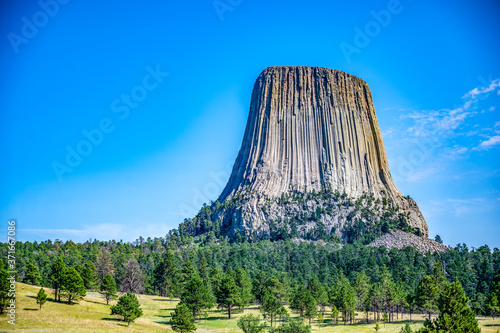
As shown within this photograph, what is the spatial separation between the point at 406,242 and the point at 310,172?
47617mm

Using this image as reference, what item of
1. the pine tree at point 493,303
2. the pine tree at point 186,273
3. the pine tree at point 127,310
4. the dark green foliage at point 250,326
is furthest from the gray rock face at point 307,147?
the dark green foliage at point 250,326

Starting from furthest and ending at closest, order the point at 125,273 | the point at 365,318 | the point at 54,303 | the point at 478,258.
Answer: the point at 478,258 → the point at 125,273 → the point at 365,318 → the point at 54,303

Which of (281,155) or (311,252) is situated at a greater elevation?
(281,155)

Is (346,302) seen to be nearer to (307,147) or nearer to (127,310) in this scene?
(127,310)

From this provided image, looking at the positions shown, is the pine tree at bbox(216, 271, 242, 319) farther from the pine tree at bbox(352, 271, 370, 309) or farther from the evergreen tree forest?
the pine tree at bbox(352, 271, 370, 309)

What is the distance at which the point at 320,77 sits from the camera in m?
196

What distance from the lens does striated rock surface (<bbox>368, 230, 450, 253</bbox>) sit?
474 ft

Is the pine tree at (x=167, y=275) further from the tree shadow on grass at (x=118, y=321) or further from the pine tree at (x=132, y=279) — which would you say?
the tree shadow on grass at (x=118, y=321)

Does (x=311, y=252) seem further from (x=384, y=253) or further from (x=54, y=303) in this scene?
(x=54, y=303)

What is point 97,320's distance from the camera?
5862cm

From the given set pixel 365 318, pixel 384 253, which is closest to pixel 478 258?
pixel 384 253

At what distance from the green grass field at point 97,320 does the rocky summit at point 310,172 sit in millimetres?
80810

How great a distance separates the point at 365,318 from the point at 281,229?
7973 cm

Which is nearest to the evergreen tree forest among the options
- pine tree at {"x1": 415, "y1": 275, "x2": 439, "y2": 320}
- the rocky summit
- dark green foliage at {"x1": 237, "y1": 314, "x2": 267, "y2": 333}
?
pine tree at {"x1": 415, "y1": 275, "x2": 439, "y2": 320}
